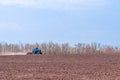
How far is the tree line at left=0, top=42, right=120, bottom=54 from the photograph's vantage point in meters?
46.5

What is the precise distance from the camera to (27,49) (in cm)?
5306

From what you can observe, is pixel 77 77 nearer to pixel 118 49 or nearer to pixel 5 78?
pixel 5 78

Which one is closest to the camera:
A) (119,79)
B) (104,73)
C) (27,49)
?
(119,79)

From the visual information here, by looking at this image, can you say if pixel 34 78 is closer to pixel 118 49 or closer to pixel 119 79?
pixel 119 79

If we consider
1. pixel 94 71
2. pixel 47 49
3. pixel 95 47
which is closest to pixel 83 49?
pixel 95 47

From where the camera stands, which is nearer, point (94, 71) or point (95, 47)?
point (94, 71)

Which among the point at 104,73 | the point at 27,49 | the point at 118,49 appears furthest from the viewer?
the point at 27,49

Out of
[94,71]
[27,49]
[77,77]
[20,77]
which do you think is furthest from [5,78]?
[27,49]

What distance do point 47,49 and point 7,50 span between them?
24.6 feet

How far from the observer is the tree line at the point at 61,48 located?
4653 centimetres

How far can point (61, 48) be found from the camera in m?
50.2

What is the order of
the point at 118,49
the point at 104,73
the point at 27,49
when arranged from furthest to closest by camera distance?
the point at 27,49 < the point at 118,49 < the point at 104,73

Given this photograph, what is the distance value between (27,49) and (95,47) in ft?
33.9

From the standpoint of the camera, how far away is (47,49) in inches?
1973
